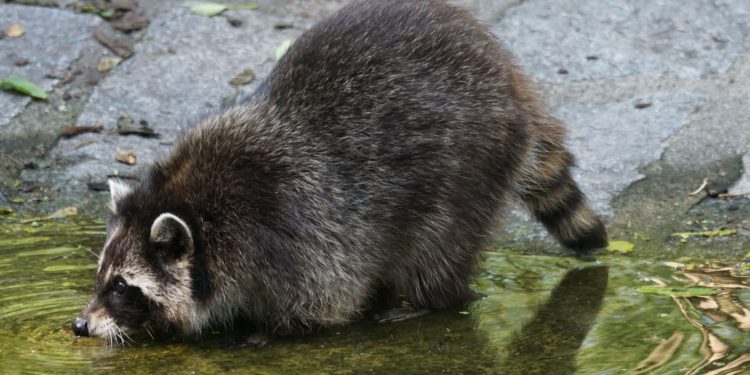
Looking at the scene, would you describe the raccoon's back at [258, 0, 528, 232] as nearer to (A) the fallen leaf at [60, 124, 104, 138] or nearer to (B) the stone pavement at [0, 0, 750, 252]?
(B) the stone pavement at [0, 0, 750, 252]

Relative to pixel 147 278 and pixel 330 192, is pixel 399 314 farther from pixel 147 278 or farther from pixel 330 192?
pixel 147 278

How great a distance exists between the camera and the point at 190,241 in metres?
5.31

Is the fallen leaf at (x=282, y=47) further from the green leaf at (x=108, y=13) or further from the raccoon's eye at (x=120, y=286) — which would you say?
the raccoon's eye at (x=120, y=286)

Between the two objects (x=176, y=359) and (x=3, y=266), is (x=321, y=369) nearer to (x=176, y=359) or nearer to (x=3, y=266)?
(x=176, y=359)

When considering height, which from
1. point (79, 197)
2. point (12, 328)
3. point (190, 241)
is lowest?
point (79, 197)

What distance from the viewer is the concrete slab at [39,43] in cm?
786

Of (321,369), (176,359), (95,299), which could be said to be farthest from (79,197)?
(321,369)

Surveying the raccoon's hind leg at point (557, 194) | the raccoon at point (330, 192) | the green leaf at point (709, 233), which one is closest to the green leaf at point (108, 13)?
the raccoon at point (330, 192)

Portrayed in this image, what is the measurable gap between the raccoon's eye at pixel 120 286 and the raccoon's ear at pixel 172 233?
240 millimetres

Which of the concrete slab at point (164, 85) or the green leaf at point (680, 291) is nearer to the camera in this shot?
the green leaf at point (680, 291)

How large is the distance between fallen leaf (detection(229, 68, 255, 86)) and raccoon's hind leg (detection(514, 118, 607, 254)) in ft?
8.19

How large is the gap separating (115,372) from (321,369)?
33.3 inches

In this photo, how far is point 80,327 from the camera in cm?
513

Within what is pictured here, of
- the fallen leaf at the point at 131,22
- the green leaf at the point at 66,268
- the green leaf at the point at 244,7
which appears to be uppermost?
the green leaf at the point at 244,7
